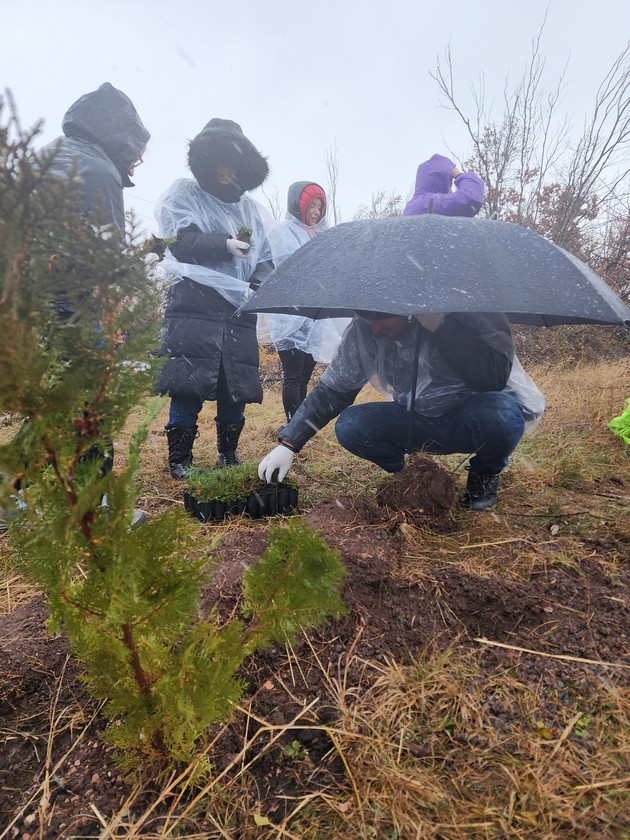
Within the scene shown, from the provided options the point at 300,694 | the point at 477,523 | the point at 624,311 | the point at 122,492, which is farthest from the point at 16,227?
the point at 477,523

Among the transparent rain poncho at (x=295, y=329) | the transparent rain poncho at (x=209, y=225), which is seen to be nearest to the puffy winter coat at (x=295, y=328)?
the transparent rain poncho at (x=295, y=329)

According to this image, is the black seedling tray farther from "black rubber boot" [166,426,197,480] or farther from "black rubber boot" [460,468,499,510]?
"black rubber boot" [460,468,499,510]

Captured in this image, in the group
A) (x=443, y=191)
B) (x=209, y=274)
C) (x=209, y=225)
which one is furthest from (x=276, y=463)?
(x=443, y=191)

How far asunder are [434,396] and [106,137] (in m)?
2.44

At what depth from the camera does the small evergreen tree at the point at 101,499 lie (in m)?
→ 0.62

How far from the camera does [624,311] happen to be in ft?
6.56

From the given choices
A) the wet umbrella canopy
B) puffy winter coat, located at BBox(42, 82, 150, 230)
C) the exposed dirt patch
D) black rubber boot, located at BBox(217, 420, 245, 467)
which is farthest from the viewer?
black rubber boot, located at BBox(217, 420, 245, 467)

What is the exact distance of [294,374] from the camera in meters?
4.36

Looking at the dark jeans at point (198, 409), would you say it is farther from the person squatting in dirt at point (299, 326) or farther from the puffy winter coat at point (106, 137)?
the puffy winter coat at point (106, 137)

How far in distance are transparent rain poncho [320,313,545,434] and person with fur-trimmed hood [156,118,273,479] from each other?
854 mm

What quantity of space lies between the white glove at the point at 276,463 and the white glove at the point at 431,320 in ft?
3.36

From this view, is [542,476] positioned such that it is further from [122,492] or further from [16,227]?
[16,227]

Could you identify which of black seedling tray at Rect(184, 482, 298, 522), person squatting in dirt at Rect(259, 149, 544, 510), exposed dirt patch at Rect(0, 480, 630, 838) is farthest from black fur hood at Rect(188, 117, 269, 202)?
exposed dirt patch at Rect(0, 480, 630, 838)

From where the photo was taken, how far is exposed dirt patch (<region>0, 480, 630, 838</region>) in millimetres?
1115
